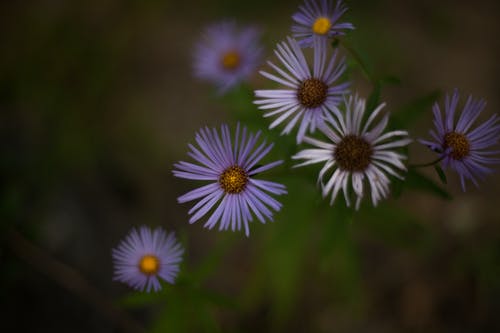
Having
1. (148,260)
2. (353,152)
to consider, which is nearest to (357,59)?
(353,152)

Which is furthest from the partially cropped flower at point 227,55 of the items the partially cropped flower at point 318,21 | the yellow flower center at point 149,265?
the yellow flower center at point 149,265

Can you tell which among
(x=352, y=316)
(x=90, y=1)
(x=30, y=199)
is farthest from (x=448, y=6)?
(x=30, y=199)

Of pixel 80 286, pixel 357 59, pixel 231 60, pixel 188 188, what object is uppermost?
pixel 231 60

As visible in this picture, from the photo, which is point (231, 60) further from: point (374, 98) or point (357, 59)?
point (374, 98)

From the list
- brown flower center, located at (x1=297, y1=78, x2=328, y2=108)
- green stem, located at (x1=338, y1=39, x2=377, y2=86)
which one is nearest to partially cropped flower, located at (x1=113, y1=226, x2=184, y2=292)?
brown flower center, located at (x1=297, y1=78, x2=328, y2=108)

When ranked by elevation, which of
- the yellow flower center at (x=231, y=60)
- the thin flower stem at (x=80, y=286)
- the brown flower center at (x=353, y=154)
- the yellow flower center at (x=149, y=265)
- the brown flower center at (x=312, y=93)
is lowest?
the yellow flower center at (x=149, y=265)

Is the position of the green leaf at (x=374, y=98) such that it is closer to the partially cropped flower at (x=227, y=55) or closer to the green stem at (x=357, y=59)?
the green stem at (x=357, y=59)

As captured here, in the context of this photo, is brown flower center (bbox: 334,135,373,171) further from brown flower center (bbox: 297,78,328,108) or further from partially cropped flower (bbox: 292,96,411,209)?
brown flower center (bbox: 297,78,328,108)
